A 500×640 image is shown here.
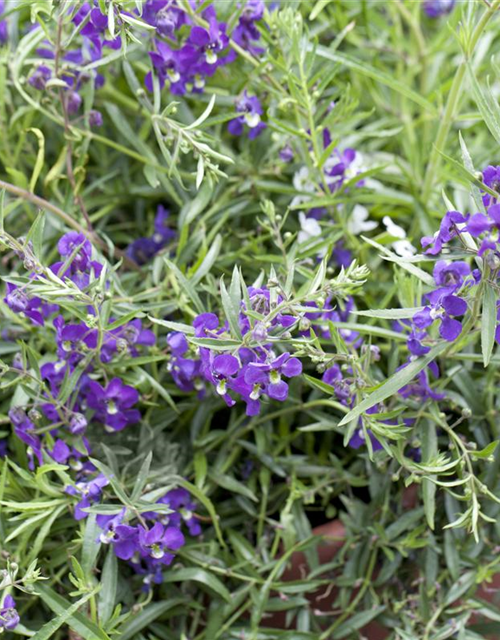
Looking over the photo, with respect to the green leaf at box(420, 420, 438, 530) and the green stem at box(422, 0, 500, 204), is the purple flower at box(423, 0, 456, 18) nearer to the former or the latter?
the green stem at box(422, 0, 500, 204)

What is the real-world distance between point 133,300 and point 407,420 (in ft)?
1.45

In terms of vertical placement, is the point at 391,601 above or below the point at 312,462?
below

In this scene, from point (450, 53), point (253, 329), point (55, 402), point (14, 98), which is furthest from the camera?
point (450, 53)

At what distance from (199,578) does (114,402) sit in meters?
0.28

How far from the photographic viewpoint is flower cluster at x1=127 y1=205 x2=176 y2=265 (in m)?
1.47

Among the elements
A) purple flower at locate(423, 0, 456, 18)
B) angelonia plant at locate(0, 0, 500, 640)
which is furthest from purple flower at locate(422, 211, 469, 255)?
purple flower at locate(423, 0, 456, 18)

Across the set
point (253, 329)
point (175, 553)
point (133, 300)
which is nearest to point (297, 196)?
point (133, 300)

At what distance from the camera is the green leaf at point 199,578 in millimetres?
1203

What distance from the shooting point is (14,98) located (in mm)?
1599

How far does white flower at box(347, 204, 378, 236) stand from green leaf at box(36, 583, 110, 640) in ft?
2.42

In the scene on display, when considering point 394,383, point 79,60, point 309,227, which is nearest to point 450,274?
point 394,383

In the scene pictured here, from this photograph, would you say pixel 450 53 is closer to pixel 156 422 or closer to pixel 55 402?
pixel 156 422

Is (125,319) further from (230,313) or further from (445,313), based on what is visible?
(445,313)

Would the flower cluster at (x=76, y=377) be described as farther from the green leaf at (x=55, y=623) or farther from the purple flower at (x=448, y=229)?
the purple flower at (x=448, y=229)
